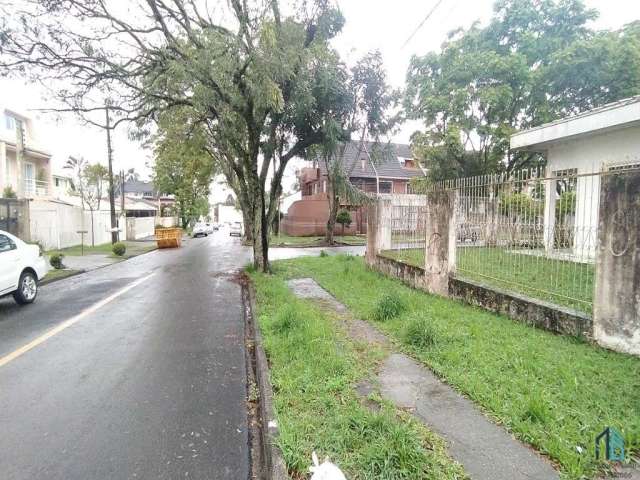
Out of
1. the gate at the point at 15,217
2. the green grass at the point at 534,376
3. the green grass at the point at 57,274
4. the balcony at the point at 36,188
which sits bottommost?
the green grass at the point at 57,274

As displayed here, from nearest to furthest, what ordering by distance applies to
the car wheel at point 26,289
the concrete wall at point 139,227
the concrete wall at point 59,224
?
the car wheel at point 26,289
the concrete wall at point 59,224
the concrete wall at point 139,227

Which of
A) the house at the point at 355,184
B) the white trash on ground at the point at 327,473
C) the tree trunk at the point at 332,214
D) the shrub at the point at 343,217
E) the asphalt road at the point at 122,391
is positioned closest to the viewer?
the white trash on ground at the point at 327,473

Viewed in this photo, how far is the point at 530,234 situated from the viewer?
5734mm

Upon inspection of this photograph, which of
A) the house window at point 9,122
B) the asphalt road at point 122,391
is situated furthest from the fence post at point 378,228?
the house window at point 9,122

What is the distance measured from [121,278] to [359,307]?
819cm

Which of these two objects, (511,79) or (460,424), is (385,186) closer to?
(511,79)

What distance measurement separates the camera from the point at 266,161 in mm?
11992

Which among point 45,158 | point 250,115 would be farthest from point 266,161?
point 45,158

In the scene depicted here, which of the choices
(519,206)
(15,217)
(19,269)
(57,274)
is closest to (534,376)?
(519,206)

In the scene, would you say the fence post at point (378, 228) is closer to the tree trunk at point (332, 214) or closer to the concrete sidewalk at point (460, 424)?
the concrete sidewalk at point (460, 424)

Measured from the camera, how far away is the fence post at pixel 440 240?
7234mm

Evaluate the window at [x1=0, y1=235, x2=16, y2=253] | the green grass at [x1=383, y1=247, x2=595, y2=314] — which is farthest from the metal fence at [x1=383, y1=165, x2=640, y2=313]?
the window at [x1=0, y1=235, x2=16, y2=253]

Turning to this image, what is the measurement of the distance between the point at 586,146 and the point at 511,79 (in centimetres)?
856

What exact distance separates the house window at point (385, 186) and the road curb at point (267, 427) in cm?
3120
